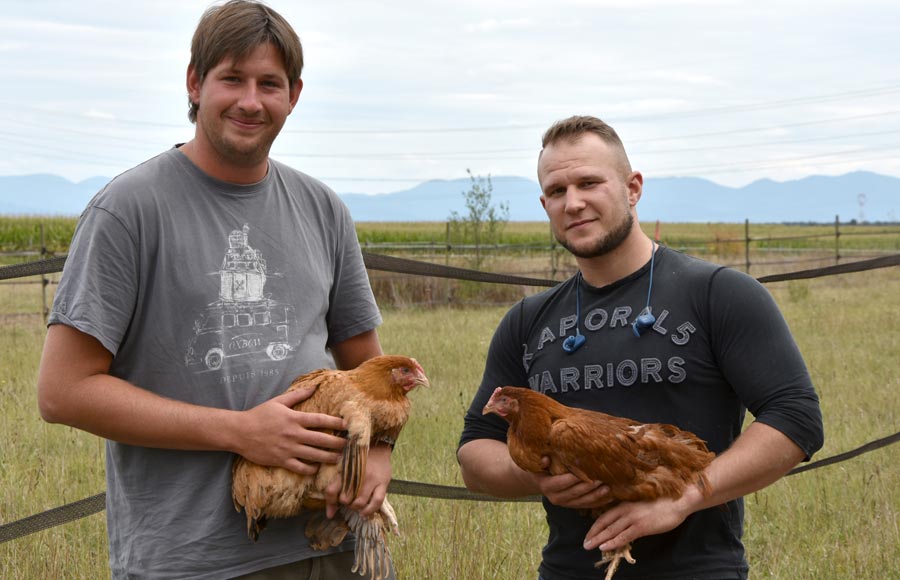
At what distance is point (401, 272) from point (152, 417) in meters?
1.85

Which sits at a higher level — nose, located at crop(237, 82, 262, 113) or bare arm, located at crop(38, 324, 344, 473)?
nose, located at crop(237, 82, 262, 113)

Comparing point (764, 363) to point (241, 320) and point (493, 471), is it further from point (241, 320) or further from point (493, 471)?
point (241, 320)

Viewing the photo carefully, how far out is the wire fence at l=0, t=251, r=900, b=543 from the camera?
3.07 m

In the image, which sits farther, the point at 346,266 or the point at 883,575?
the point at 883,575

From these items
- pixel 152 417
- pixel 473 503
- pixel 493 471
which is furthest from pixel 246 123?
pixel 473 503

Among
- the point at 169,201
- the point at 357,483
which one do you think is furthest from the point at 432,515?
the point at 169,201

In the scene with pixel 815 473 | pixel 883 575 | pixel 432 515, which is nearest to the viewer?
pixel 883 575

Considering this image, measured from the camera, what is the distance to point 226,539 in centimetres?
223

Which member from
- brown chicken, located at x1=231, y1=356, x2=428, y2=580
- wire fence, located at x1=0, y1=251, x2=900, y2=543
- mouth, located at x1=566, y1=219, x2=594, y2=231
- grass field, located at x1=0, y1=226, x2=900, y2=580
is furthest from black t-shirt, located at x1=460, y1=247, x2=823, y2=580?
grass field, located at x1=0, y1=226, x2=900, y2=580

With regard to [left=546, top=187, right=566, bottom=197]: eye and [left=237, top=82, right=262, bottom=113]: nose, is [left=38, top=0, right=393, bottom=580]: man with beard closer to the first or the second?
[left=237, top=82, right=262, bottom=113]: nose

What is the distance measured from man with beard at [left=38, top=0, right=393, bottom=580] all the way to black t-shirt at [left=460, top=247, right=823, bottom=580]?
0.59m

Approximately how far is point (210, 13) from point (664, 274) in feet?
4.80

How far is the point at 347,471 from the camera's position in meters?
2.19

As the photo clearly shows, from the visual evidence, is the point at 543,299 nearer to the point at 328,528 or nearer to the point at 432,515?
the point at 328,528
